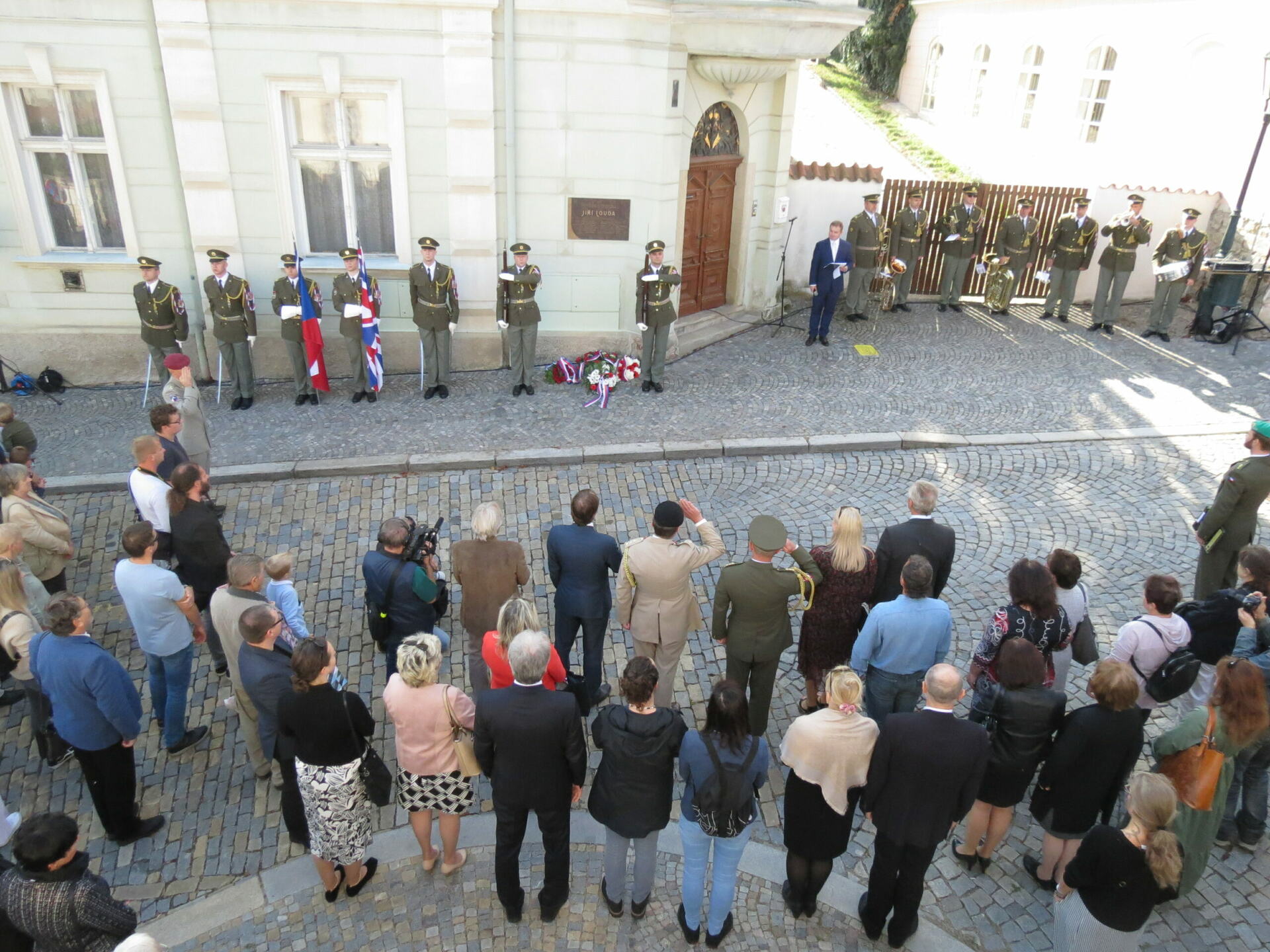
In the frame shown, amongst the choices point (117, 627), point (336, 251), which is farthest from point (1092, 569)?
point (336, 251)

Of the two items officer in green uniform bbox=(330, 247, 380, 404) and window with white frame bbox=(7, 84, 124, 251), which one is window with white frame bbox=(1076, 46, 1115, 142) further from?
window with white frame bbox=(7, 84, 124, 251)

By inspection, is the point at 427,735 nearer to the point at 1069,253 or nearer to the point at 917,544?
the point at 917,544

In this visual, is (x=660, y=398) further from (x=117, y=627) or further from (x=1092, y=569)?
(x=117, y=627)

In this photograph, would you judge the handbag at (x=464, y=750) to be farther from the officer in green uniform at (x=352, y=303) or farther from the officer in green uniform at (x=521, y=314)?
the officer in green uniform at (x=352, y=303)

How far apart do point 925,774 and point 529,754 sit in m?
1.85

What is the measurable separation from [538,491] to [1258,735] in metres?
6.11

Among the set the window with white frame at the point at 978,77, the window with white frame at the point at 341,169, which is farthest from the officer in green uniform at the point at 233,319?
the window with white frame at the point at 978,77

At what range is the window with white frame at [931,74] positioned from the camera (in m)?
25.1

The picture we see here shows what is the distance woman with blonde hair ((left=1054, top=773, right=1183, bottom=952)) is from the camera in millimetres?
3859

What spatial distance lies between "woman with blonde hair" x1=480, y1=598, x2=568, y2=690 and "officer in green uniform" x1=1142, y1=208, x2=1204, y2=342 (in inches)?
476

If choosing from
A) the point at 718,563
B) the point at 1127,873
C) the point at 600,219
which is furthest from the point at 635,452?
the point at 1127,873

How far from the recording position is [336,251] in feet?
38.3

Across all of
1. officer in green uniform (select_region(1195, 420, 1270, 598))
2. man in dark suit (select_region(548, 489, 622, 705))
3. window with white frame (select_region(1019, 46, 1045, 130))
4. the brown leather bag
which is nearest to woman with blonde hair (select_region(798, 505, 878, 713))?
man in dark suit (select_region(548, 489, 622, 705))

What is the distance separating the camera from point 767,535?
533 cm
